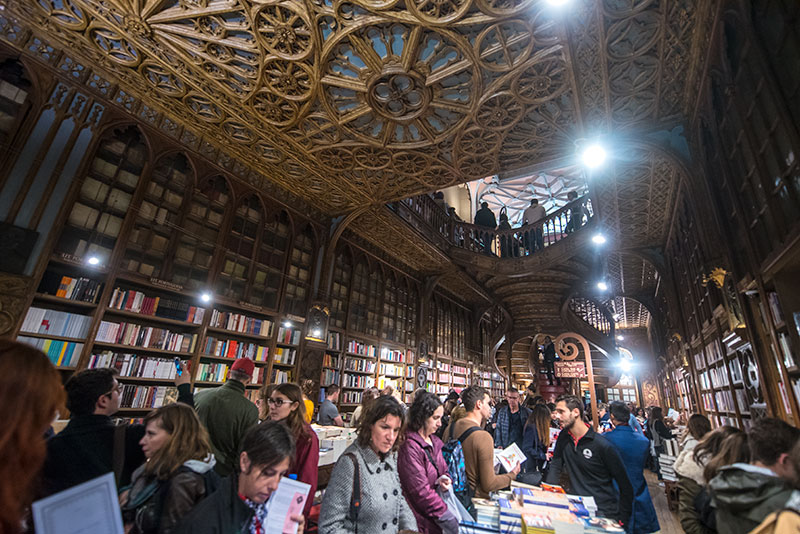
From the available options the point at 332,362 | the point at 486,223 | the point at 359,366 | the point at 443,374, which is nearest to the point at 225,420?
the point at 332,362

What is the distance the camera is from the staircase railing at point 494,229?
28.5 ft

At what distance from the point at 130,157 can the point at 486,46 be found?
4.42 meters

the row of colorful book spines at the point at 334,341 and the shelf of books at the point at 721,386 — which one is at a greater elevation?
the row of colorful book spines at the point at 334,341

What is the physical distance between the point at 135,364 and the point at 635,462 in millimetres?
5330

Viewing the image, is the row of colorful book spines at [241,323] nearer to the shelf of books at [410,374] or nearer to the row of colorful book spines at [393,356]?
the row of colorful book spines at [393,356]

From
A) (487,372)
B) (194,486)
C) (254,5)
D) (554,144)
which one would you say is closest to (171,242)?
(254,5)

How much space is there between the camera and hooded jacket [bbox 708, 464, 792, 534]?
1398 millimetres

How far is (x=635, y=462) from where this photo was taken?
125 inches

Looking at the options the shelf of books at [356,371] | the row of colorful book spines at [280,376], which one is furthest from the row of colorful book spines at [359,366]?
the row of colorful book spines at [280,376]

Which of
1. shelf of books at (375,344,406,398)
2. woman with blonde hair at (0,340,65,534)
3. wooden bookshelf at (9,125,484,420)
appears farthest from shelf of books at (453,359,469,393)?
woman with blonde hair at (0,340,65,534)

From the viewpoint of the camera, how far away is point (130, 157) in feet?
14.7

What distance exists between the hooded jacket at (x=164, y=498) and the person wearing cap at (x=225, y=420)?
3.80ft

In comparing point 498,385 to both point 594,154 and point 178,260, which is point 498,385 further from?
point 178,260

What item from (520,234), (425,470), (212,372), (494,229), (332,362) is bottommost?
(425,470)
